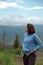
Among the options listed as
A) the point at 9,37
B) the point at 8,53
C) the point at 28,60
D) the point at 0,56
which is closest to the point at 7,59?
the point at 0,56

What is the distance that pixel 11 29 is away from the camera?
9117 mm

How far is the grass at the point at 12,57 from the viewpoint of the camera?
7547 mm

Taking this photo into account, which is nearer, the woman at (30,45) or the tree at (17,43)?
the woman at (30,45)

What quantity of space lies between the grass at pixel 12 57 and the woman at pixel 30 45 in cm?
242

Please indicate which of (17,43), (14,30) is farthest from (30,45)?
(14,30)

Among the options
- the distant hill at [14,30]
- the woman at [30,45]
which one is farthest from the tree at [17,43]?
the woman at [30,45]

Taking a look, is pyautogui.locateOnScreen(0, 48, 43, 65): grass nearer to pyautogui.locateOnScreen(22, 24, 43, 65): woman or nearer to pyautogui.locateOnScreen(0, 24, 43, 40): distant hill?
pyautogui.locateOnScreen(0, 24, 43, 40): distant hill

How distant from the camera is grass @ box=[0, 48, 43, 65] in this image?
7.55 meters

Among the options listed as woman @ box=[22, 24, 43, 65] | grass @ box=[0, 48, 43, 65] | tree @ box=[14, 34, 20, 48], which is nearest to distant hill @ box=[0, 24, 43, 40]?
tree @ box=[14, 34, 20, 48]

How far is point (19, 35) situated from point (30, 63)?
13.1ft

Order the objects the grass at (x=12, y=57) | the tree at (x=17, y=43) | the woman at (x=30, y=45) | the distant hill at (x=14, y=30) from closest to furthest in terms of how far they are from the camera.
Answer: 1. the woman at (x=30, y=45)
2. the grass at (x=12, y=57)
3. the tree at (x=17, y=43)
4. the distant hill at (x=14, y=30)

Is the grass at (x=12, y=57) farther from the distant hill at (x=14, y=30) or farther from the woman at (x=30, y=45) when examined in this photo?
the woman at (x=30, y=45)

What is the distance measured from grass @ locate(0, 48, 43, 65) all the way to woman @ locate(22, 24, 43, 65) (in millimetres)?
2416

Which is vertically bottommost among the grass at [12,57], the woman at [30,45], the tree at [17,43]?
the grass at [12,57]
